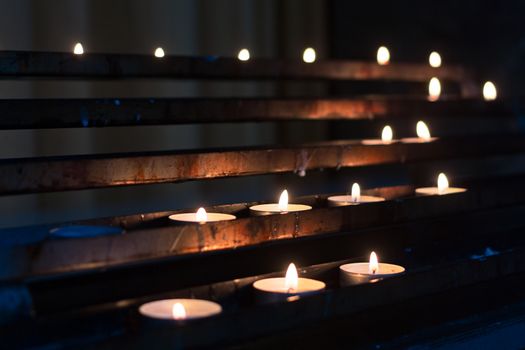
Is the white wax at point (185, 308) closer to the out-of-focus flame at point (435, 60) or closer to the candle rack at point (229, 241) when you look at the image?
the candle rack at point (229, 241)

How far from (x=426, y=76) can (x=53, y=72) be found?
1212mm

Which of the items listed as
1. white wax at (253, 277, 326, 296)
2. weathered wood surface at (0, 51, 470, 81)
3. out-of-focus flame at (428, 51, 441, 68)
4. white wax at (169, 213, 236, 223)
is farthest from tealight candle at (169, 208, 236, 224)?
out-of-focus flame at (428, 51, 441, 68)

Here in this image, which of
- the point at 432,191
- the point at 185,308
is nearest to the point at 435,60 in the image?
the point at 432,191

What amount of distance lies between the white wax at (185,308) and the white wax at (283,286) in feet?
0.31

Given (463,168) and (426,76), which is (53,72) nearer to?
(426,76)

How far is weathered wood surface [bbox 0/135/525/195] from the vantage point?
3.67ft

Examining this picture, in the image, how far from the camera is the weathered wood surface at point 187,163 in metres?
1.12

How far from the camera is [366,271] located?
3.76 feet

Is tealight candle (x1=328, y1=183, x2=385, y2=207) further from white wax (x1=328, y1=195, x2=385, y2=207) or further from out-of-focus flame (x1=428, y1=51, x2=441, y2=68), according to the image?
out-of-focus flame (x1=428, y1=51, x2=441, y2=68)

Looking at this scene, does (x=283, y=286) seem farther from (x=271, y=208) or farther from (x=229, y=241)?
(x=271, y=208)

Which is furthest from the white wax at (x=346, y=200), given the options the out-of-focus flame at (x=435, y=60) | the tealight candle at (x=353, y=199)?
the out-of-focus flame at (x=435, y=60)

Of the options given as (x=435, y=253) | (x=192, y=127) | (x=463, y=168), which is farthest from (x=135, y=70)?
(x=463, y=168)

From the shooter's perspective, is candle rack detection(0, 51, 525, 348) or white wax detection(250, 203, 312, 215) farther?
white wax detection(250, 203, 312, 215)

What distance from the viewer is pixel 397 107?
1.90 metres
